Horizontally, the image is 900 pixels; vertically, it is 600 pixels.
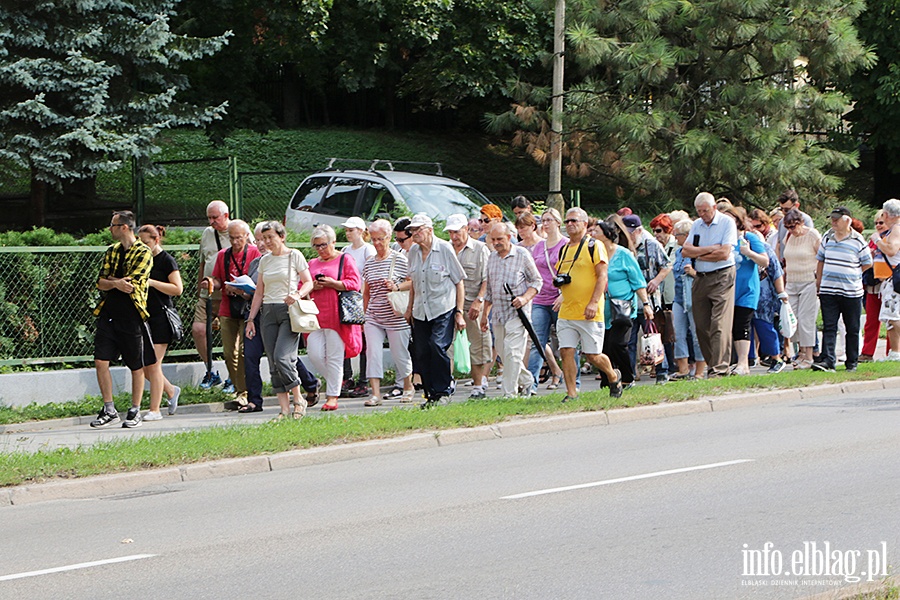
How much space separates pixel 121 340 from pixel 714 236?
6598 mm

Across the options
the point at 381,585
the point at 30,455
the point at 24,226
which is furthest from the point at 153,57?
the point at 381,585

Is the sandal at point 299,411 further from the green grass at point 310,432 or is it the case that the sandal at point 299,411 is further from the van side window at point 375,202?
the van side window at point 375,202

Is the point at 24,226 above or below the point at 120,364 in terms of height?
above

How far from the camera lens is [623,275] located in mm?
12766

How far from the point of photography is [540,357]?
44.3 ft

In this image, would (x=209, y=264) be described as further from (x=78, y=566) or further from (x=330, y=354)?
(x=78, y=566)

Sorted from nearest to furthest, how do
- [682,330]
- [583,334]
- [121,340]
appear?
1. [121,340]
2. [583,334]
3. [682,330]

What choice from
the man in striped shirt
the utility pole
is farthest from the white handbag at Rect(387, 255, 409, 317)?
the utility pole

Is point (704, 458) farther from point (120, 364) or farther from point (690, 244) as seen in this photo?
point (120, 364)

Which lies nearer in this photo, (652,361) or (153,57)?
(652,361)

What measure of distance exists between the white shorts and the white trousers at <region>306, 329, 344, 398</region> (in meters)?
2.39

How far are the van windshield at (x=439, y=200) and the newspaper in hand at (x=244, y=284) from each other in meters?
5.22

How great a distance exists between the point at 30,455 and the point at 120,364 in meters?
4.58

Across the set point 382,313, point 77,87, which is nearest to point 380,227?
point 382,313
